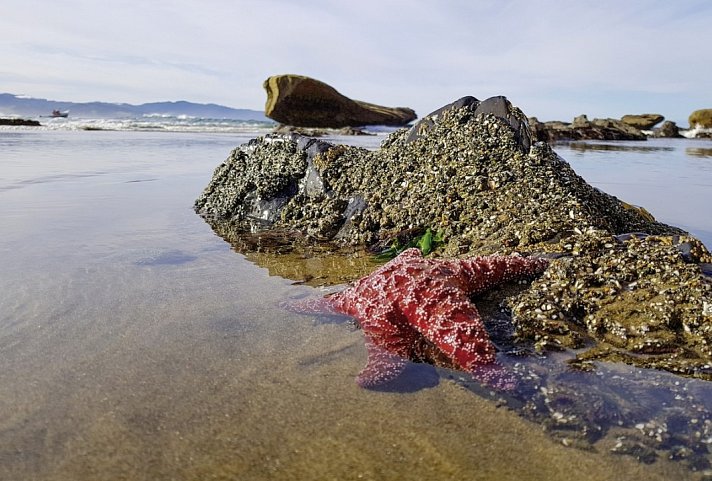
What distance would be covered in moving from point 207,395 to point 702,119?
2039 inches

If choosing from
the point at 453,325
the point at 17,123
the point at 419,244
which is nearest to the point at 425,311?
the point at 453,325

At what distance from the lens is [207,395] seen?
2971mm

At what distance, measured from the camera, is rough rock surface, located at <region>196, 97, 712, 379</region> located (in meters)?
3.65

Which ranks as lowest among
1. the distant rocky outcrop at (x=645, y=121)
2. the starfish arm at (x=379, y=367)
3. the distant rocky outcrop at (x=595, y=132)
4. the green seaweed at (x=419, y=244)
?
the starfish arm at (x=379, y=367)

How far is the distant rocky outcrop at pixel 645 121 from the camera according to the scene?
4781 cm

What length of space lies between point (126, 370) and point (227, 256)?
8.84ft

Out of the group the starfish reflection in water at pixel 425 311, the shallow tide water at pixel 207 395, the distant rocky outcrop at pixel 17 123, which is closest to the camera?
the shallow tide water at pixel 207 395

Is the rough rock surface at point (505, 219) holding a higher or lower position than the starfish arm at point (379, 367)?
higher

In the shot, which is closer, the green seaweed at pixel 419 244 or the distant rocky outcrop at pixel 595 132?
the green seaweed at pixel 419 244

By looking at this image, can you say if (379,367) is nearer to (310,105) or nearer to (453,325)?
(453,325)

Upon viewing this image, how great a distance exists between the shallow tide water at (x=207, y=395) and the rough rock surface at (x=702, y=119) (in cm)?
4942

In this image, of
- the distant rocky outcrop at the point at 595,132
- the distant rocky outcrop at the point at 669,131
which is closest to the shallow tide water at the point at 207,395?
the distant rocky outcrop at the point at 595,132

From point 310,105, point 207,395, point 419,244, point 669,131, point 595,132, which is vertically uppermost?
point 310,105

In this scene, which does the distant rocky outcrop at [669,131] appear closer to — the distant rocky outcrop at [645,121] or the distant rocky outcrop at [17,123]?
the distant rocky outcrop at [645,121]
